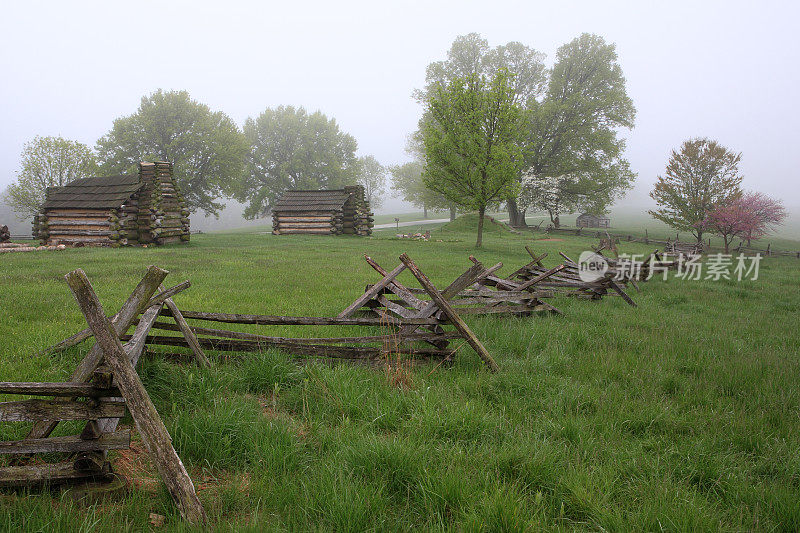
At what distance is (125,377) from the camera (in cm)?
230

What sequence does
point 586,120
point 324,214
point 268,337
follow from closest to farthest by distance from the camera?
point 268,337 < point 324,214 < point 586,120

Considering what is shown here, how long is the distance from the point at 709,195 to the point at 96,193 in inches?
1427

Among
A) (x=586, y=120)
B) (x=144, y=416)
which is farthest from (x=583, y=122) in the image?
(x=144, y=416)

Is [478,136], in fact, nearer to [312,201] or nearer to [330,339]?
[312,201]

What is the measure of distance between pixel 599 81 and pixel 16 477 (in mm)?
43079

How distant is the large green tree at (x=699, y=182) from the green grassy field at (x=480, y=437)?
23479mm

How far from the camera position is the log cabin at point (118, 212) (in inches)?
757

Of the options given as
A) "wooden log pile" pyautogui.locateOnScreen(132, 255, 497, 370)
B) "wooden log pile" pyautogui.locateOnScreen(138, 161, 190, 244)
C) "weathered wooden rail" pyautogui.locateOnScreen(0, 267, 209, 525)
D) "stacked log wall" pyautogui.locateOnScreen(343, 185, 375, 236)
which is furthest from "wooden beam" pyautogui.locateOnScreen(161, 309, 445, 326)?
"stacked log wall" pyautogui.locateOnScreen(343, 185, 375, 236)

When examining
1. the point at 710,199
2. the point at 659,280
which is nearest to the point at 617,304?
the point at 659,280

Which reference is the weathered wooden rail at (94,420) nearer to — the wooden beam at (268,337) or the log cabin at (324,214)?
the wooden beam at (268,337)

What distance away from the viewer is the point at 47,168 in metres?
36.1

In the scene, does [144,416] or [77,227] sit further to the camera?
[77,227]

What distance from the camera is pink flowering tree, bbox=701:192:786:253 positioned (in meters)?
21.9

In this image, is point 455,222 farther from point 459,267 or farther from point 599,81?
point 459,267
